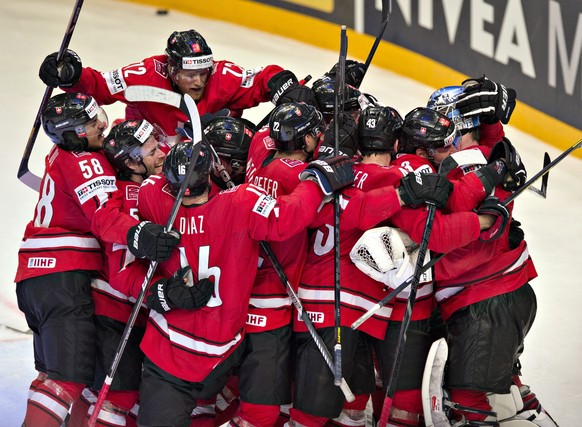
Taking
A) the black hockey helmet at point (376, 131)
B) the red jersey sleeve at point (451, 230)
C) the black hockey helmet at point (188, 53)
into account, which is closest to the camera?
the red jersey sleeve at point (451, 230)

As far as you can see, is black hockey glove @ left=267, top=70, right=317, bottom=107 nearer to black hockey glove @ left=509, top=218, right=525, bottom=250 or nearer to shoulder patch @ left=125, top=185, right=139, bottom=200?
shoulder patch @ left=125, top=185, right=139, bottom=200

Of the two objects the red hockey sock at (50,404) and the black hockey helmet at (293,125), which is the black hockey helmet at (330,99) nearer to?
the black hockey helmet at (293,125)

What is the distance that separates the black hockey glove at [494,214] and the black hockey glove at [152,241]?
3.83 ft

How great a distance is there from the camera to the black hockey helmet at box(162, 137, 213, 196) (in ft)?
13.0

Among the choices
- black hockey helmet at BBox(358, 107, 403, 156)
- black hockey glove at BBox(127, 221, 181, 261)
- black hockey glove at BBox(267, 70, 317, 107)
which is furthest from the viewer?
black hockey glove at BBox(267, 70, 317, 107)

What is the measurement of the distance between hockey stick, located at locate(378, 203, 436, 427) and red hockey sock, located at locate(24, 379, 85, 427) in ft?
4.32

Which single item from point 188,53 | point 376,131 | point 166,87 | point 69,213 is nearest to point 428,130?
point 376,131

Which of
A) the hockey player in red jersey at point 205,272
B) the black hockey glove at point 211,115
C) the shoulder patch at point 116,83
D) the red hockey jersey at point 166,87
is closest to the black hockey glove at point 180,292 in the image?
the hockey player in red jersey at point 205,272

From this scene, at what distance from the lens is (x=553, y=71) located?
24.8 feet

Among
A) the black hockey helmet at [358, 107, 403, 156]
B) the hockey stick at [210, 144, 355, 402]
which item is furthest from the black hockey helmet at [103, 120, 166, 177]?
the black hockey helmet at [358, 107, 403, 156]

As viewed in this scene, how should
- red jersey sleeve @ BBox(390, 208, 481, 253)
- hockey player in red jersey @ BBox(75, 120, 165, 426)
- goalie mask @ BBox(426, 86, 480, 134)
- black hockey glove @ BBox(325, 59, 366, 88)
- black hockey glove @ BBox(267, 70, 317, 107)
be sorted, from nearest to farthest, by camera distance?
red jersey sleeve @ BBox(390, 208, 481, 253) < hockey player in red jersey @ BBox(75, 120, 165, 426) < goalie mask @ BBox(426, 86, 480, 134) < black hockey glove @ BBox(267, 70, 317, 107) < black hockey glove @ BBox(325, 59, 366, 88)

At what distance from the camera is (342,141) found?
14.4 ft

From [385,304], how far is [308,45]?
602cm

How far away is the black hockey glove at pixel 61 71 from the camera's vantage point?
513 centimetres
